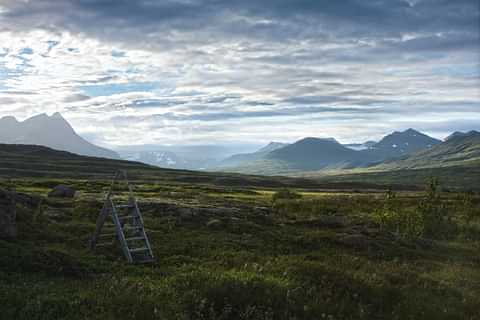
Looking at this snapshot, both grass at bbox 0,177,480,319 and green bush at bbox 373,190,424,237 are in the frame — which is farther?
green bush at bbox 373,190,424,237

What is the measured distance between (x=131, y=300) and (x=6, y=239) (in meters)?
9.25

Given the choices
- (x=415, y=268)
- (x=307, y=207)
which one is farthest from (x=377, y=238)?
(x=307, y=207)

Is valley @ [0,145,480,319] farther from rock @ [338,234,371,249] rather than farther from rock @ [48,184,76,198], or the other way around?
rock @ [48,184,76,198]

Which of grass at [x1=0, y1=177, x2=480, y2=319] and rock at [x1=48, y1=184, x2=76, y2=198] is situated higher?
rock at [x1=48, y1=184, x2=76, y2=198]

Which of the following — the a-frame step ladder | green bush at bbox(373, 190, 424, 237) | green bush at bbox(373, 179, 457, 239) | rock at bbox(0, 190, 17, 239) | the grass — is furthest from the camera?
green bush at bbox(373, 179, 457, 239)

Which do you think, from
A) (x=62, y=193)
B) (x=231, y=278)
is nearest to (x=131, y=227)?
(x=231, y=278)

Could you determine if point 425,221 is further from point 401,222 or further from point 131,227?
point 131,227

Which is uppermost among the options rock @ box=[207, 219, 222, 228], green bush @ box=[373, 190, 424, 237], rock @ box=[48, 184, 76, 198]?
rock @ box=[48, 184, 76, 198]

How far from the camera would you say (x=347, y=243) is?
25.2 m

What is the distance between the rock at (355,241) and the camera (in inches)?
980

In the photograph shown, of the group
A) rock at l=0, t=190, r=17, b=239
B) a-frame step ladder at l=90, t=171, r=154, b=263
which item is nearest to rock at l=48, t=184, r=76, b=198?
rock at l=0, t=190, r=17, b=239

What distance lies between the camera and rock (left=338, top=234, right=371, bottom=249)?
24.9 meters

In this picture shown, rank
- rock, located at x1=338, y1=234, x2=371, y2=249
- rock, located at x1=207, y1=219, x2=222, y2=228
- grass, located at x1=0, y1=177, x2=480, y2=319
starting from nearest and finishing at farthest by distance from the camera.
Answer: grass, located at x1=0, y1=177, x2=480, y2=319, rock, located at x1=338, y1=234, x2=371, y2=249, rock, located at x1=207, y1=219, x2=222, y2=228

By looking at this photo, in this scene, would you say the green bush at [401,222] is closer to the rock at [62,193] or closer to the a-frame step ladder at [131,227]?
the a-frame step ladder at [131,227]
